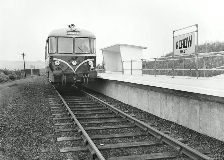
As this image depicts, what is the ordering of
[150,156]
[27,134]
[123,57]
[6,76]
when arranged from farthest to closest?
[6,76] < [123,57] < [27,134] < [150,156]

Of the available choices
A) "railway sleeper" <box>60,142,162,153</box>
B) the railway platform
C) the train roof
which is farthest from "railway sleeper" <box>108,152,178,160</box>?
the train roof

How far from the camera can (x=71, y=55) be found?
16.3 meters

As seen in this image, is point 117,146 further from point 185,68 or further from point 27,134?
point 185,68

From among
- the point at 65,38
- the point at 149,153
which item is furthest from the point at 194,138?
the point at 65,38

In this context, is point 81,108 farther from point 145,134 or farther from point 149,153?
point 149,153

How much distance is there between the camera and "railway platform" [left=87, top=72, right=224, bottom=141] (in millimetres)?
7316

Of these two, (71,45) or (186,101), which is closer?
(186,101)

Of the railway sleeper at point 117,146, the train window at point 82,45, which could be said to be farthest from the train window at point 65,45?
the railway sleeper at point 117,146

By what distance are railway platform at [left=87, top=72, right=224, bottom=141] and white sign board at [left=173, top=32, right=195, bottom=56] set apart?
1.32 metres

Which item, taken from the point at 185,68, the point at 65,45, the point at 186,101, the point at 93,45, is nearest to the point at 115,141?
the point at 186,101

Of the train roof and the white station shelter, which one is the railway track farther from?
the white station shelter

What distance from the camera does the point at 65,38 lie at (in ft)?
53.9

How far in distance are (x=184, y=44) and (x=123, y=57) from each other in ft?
42.9

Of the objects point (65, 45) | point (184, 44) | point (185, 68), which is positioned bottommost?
point (185, 68)
